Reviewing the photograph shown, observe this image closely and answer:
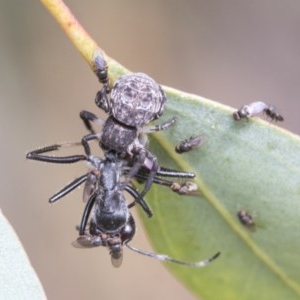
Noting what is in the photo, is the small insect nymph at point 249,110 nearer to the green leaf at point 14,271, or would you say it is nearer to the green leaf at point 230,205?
the green leaf at point 230,205

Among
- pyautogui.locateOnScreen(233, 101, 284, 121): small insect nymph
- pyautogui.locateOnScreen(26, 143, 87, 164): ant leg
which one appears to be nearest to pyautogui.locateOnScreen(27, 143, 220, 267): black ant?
pyautogui.locateOnScreen(26, 143, 87, 164): ant leg

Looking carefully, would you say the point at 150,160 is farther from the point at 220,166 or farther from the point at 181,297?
the point at 181,297

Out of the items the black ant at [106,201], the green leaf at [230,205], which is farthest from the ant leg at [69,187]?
the green leaf at [230,205]

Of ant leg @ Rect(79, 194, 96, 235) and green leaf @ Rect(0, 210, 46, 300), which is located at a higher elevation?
green leaf @ Rect(0, 210, 46, 300)

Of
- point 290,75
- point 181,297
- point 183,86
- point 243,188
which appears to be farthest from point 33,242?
point 243,188

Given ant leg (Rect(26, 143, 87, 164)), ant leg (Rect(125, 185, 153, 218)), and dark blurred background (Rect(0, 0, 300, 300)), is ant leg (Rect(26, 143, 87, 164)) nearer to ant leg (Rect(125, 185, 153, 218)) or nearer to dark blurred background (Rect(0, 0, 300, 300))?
ant leg (Rect(125, 185, 153, 218))
